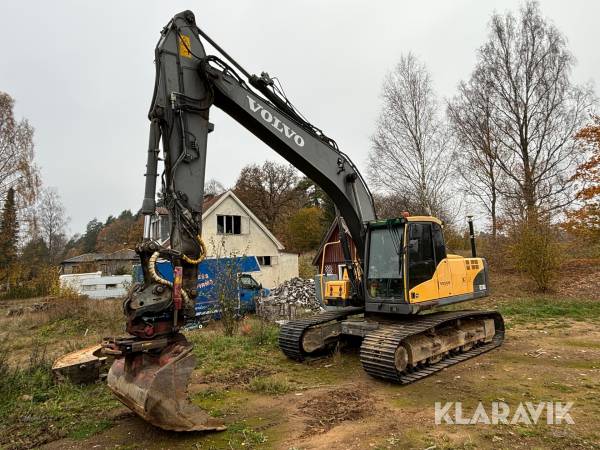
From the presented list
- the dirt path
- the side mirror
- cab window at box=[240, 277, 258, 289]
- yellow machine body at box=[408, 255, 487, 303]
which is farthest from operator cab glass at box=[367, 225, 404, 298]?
cab window at box=[240, 277, 258, 289]

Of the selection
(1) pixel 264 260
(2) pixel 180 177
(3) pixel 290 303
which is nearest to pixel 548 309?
(3) pixel 290 303

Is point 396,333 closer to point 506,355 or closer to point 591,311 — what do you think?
point 506,355

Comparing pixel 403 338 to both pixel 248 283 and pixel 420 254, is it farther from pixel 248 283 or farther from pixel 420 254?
pixel 248 283

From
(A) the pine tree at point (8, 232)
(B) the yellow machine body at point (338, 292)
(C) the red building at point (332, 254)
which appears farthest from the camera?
(A) the pine tree at point (8, 232)

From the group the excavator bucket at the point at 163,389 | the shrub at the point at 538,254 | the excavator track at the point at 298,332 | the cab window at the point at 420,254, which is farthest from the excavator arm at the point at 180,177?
the shrub at the point at 538,254

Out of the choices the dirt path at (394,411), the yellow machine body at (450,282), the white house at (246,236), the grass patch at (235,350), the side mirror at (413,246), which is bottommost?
the dirt path at (394,411)

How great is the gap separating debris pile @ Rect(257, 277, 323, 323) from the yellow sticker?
8.43m

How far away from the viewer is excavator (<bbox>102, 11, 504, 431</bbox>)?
425 cm

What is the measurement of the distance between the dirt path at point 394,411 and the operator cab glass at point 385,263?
1.34m

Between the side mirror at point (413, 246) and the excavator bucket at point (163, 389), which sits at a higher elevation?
the side mirror at point (413, 246)

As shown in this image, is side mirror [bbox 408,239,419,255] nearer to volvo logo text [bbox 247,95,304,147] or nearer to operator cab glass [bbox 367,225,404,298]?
Result: operator cab glass [bbox 367,225,404,298]

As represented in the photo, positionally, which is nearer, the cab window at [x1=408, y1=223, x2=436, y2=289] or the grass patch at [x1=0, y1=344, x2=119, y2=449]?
the grass patch at [x1=0, y1=344, x2=119, y2=449]

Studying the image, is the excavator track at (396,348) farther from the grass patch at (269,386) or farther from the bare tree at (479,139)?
the bare tree at (479,139)

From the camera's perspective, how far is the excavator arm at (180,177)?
416 cm
